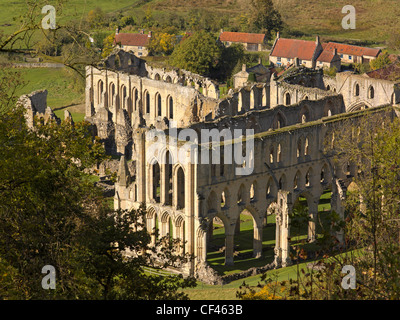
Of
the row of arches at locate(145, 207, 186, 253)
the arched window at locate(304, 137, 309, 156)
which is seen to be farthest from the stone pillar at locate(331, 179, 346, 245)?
the row of arches at locate(145, 207, 186, 253)

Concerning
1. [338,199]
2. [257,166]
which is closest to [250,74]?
[338,199]

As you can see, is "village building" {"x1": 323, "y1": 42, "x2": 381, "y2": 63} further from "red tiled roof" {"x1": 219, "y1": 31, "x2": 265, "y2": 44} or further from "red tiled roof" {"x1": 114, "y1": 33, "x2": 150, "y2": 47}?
"red tiled roof" {"x1": 114, "y1": 33, "x2": 150, "y2": 47}

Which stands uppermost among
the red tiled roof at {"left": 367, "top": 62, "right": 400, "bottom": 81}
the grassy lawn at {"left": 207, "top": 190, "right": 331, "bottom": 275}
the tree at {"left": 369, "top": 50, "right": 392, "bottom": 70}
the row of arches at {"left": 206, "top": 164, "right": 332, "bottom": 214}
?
the red tiled roof at {"left": 367, "top": 62, "right": 400, "bottom": 81}

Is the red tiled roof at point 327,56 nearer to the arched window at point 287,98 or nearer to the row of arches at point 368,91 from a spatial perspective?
the arched window at point 287,98

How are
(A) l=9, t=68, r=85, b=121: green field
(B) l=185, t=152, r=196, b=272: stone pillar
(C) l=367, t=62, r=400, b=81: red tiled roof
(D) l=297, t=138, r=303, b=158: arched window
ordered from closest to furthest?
(B) l=185, t=152, r=196, b=272: stone pillar
(D) l=297, t=138, r=303, b=158: arched window
(C) l=367, t=62, r=400, b=81: red tiled roof
(A) l=9, t=68, r=85, b=121: green field
